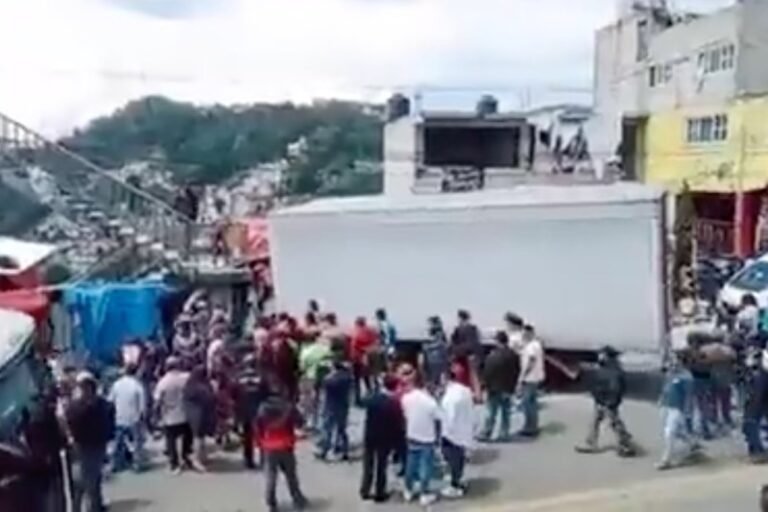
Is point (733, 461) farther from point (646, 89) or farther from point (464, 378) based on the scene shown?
point (646, 89)

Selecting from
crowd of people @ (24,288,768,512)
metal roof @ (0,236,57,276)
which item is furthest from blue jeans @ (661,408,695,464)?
metal roof @ (0,236,57,276)

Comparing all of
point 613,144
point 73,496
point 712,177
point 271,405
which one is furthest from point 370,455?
point 613,144

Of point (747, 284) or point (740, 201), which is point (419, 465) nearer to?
point (747, 284)

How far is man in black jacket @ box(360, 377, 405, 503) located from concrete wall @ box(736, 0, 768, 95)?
35690 mm

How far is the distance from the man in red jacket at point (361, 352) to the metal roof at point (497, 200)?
3297 millimetres

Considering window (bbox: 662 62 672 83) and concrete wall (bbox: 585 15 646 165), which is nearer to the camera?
concrete wall (bbox: 585 15 646 165)

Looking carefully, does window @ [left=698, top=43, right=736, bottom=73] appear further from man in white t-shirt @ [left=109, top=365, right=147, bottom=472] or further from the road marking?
man in white t-shirt @ [left=109, top=365, right=147, bottom=472]

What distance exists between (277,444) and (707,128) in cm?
3168

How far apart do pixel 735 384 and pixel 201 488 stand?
24.5ft

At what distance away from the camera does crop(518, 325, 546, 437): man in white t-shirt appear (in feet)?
73.3

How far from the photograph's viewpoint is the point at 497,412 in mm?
22156

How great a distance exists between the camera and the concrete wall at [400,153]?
60.9 metres

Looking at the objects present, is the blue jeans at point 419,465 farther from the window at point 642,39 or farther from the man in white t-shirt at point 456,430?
the window at point 642,39

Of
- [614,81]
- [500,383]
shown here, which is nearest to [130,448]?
[500,383]
